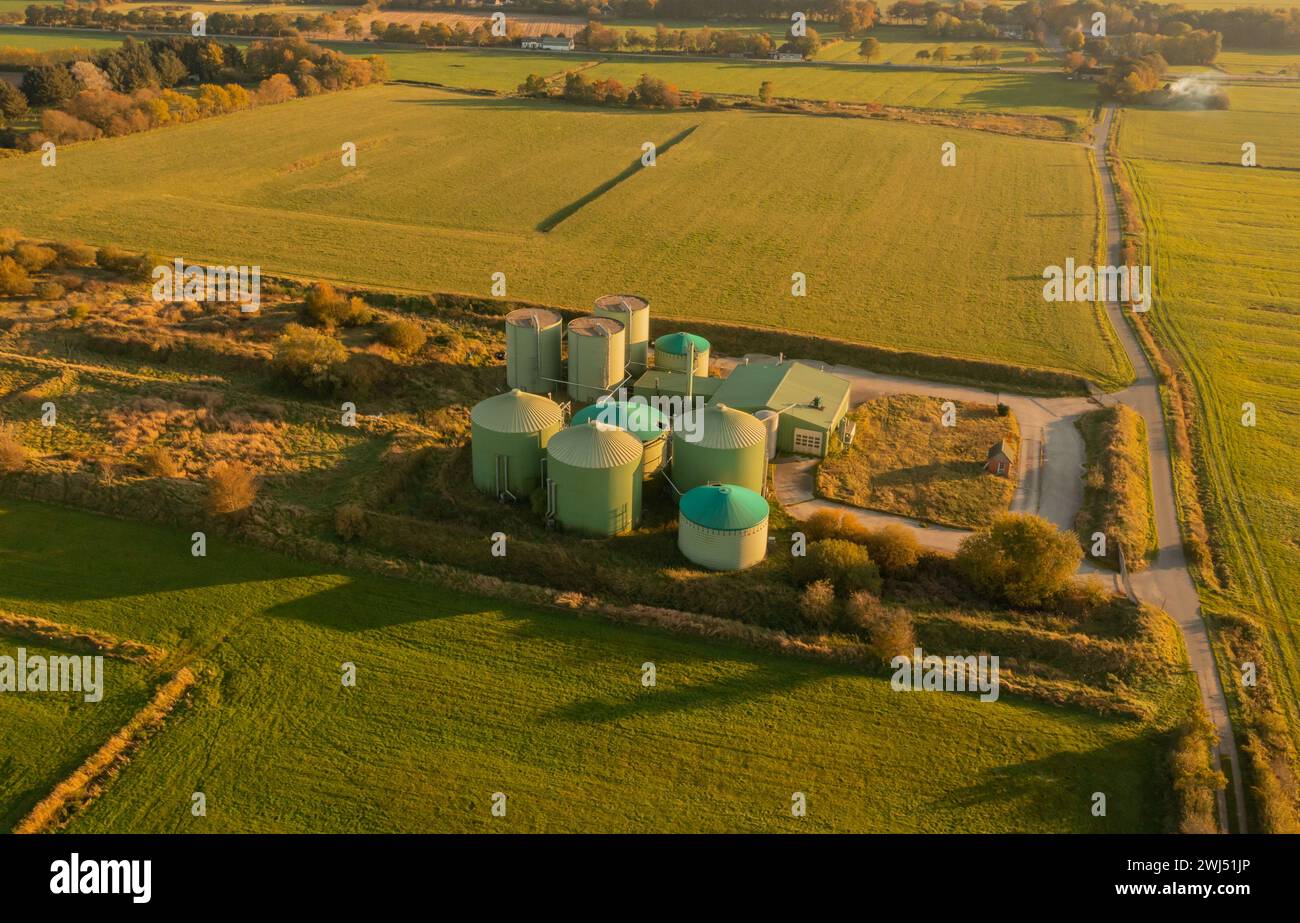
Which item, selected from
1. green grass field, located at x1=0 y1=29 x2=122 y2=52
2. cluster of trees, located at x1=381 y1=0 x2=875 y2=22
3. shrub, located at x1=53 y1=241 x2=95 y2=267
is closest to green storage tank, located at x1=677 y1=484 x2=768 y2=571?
shrub, located at x1=53 y1=241 x2=95 y2=267

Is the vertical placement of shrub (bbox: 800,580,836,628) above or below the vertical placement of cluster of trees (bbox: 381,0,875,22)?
below

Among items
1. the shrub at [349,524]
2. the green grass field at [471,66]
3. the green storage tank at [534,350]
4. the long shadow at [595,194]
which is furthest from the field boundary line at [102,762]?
the green grass field at [471,66]

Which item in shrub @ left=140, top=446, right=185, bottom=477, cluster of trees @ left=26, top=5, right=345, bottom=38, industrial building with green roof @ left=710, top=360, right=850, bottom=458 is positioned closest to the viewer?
shrub @ left=140, top=446, right=185, bottom=477

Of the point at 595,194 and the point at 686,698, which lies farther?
the point at 595,194

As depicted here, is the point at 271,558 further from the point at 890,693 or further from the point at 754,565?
the point at 890,693

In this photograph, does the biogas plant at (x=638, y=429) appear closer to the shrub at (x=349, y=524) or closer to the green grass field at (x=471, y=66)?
the shrub at (x=349, y=524)

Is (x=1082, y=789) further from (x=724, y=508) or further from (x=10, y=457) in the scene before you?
(x=10, y=457)

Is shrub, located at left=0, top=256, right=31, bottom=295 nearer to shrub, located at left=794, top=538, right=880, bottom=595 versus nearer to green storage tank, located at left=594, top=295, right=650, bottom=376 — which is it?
green storage tank, located at left=594, top=295, right=650, bottom=376

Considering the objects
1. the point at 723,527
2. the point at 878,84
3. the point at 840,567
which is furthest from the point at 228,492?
the point at 878,84
